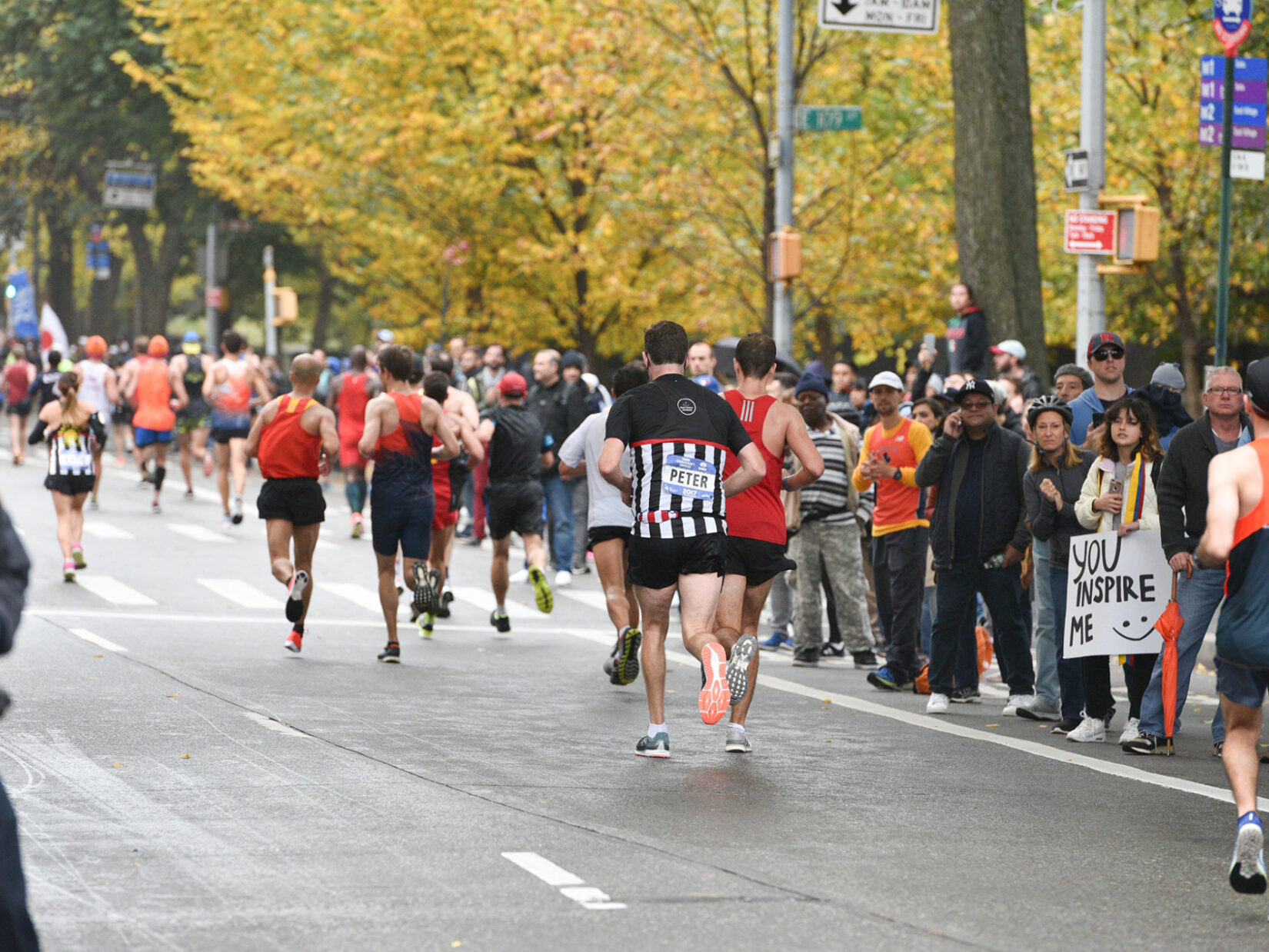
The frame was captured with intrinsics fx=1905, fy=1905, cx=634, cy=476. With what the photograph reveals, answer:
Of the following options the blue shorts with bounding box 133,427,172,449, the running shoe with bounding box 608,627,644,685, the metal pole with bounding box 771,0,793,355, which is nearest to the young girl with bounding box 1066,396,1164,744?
the running shoe with bounding box 608,627,644,685

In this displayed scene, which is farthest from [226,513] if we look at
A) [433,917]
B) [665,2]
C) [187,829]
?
[433,917]

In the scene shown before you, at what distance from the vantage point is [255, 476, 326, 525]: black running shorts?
13.0 m

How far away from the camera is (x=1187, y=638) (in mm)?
9656

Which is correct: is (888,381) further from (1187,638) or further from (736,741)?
(736,741)

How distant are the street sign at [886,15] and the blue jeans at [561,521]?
5.11 meters

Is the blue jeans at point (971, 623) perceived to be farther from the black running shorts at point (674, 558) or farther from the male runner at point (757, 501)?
the black running shorts at point (674, 558)

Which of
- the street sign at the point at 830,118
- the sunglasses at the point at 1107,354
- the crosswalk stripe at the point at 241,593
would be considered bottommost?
the crosswalk stripe at the point at 241,593

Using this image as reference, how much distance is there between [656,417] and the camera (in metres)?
8.91

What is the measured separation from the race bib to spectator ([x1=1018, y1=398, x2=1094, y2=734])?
2.53 meters

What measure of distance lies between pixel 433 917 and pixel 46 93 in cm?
3824

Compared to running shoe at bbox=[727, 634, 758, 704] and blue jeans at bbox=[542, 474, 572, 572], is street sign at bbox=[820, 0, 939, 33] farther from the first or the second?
running shoe at bbox=[727, 634, 758, 704]

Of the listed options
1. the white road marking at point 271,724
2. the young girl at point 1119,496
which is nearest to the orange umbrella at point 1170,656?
the young girl at point 1119,496

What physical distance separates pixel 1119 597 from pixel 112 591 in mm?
9518

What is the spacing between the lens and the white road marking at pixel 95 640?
12.8 meters
